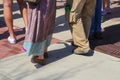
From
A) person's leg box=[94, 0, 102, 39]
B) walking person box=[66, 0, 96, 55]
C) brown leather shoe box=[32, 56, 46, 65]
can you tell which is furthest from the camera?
person's leg box=[94, 0, 102, 39]

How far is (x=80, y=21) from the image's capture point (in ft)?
16.4

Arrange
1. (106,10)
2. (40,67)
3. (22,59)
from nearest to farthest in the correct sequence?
(40,67)
(22,59)
(106,10)

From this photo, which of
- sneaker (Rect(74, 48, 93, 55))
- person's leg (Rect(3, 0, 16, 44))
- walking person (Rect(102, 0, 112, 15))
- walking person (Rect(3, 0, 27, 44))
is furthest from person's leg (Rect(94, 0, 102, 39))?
walking person (Rect(102, 0, 112, 15))

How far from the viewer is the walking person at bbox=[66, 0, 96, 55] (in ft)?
16.1

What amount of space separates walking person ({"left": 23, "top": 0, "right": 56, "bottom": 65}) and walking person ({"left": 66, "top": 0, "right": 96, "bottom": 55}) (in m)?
0.46

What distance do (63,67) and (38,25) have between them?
30.8 inches

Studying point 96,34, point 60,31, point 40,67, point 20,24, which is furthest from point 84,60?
point 20,24

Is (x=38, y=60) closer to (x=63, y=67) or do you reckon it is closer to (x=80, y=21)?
(x=63, y=67)

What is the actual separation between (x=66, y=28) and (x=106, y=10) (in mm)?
1622

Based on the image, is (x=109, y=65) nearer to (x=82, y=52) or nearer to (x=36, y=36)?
(x=82, y=52)

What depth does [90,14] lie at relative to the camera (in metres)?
5.15

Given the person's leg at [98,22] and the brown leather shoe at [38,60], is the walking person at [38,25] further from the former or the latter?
the person's leg at [98,22]

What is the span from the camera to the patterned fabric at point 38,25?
4.38 m

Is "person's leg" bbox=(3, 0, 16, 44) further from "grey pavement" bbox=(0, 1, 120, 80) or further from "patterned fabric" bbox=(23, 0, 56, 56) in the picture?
"patterned fabric" bbox=(23, 0, 56, 56)
